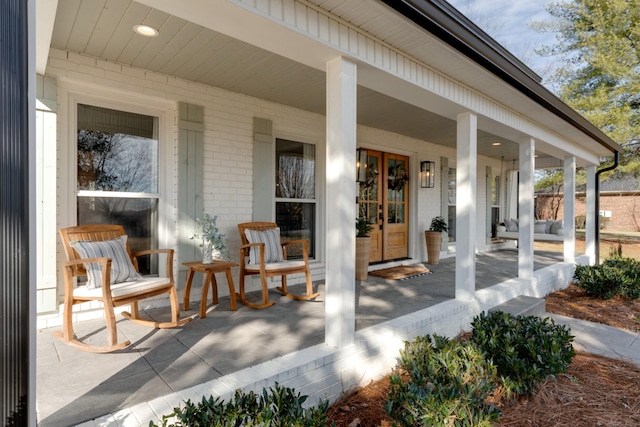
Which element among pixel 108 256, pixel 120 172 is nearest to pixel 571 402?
pixel 108 256

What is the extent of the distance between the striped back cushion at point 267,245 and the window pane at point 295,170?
854 mm

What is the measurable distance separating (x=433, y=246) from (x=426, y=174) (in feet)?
4.43

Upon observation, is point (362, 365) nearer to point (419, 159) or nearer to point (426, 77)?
point (426, 77)

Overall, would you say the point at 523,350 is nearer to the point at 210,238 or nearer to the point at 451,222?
the point at 210,238

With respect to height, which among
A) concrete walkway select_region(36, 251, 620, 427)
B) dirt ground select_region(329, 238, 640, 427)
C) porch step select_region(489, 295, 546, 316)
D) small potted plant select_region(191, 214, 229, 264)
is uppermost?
small potted plant select_region(191, 214, 229, 264)

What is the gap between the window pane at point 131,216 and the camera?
3270 mm

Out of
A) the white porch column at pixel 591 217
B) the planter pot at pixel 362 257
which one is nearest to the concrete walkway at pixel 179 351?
the planter pot at pixel 362 257

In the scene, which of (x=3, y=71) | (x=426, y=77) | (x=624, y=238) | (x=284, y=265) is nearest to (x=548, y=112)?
(x=426, y=77)

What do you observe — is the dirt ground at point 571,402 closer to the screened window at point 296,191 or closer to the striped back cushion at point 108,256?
the striped back cushion at point 108,256

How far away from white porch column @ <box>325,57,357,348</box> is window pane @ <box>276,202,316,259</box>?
237 cm

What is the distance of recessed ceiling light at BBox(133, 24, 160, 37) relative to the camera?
101 inches

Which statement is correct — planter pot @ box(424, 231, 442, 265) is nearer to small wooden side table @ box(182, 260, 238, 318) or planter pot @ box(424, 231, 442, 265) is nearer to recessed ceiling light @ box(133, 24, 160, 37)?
small wooden side table @ box(182, 260, 238, 318)

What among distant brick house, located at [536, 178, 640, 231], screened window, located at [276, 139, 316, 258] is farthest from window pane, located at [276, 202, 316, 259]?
distant brick house, located at [536, 178, 640, 231]

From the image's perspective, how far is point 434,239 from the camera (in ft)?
21.1
